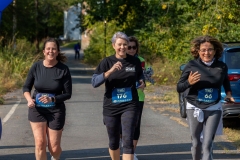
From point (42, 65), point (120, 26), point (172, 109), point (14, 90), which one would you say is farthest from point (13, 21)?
point (42, 65)

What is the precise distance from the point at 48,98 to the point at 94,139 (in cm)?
377

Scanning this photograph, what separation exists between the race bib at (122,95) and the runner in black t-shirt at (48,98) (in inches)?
20.9

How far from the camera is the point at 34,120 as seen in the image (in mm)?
6812

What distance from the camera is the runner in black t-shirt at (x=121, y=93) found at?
22.0 ft

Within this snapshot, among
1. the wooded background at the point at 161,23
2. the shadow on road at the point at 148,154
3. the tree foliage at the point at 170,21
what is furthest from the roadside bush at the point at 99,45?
the shadow on road at the point at 148,154

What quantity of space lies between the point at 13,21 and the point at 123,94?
1154 inches

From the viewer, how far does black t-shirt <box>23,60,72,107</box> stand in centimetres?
682

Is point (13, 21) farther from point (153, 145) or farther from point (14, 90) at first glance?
point (153, 145)

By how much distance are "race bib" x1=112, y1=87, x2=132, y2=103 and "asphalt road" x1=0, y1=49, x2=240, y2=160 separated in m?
2.12

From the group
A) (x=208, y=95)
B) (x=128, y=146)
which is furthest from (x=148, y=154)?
(x=208, y=95)

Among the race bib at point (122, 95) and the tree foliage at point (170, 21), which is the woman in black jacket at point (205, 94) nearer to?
the race bib at point (122, 95)

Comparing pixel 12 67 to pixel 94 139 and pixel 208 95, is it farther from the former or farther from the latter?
pixel 208 95

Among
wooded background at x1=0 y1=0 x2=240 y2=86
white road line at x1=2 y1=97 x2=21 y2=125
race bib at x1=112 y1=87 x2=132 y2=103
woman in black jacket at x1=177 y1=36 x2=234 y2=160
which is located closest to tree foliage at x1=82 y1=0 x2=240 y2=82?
wooded background at x1=0 y1=0 x2=240 y2=86

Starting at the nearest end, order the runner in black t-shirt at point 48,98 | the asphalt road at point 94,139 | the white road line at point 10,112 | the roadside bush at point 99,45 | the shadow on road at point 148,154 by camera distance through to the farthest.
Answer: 1. the runner in black t-shirt at point 48,98
2. the shadow on road at point 148,154
3. the asphalt road at point 94,139
4. the white road line at point 10,112
5. the roadside bush at point 99,45
